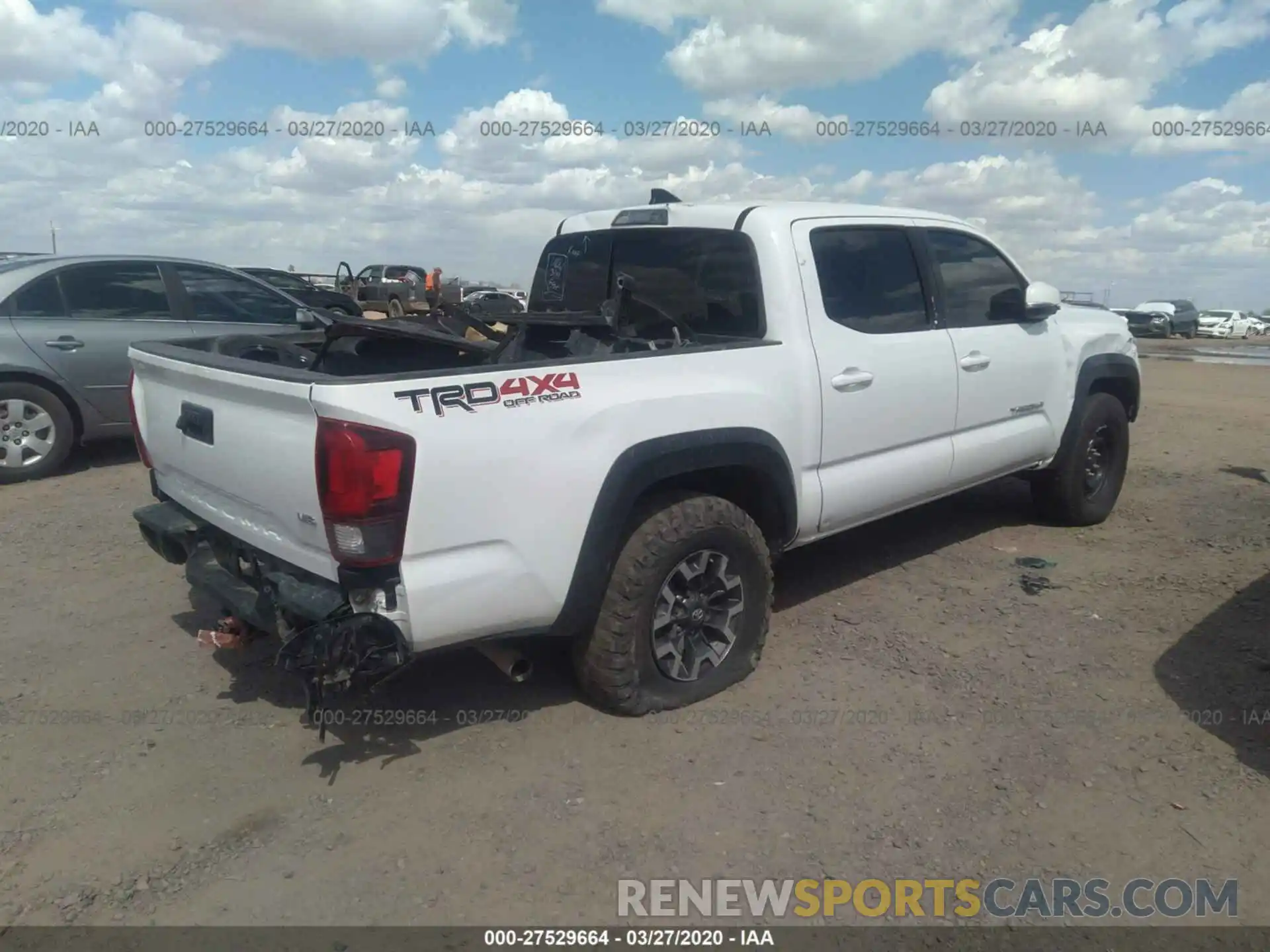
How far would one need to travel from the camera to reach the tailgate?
2922 millimetres

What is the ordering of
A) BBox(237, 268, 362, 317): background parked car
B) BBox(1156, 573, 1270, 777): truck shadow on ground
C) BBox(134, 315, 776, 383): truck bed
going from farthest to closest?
BBox(237, 268, 362, 317): background parked car
BBox(134, 315, 776, 383): truck bed
BBox(1156, 573, 1270, 777): truck shadow on ground

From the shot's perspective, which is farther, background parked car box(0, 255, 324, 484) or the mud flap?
background parked car box(0, 255, 324, 484)

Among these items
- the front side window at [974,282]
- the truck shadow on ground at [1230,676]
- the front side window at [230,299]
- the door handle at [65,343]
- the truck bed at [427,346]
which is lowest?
the truck shadow on ground at [1230,676]

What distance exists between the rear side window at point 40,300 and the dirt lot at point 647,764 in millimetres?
2717

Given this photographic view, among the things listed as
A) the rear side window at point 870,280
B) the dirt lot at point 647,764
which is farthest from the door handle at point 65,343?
the rear side window at point 870,280

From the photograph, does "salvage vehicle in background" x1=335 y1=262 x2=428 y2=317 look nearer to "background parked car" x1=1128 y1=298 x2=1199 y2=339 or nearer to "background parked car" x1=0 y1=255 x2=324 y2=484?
"background parked car" x1=0 y1=255 x2=324 y2=484

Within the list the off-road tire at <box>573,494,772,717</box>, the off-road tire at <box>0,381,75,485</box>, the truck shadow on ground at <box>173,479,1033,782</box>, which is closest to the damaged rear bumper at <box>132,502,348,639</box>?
the truck shadow on ground at <box>173,479,1033,782</box>

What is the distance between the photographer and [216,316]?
786 centimetres

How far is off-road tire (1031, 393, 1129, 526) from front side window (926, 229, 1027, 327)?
103 cm

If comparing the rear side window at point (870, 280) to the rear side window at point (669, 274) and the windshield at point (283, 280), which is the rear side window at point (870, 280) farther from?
the windshield at point (283, 280)

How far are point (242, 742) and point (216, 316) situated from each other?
5.32m

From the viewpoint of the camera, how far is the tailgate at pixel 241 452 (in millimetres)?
2922

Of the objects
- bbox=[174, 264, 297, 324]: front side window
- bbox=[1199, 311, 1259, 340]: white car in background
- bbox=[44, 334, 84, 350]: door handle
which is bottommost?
bbox=[1199, 311, 1259, 340]: white car in background

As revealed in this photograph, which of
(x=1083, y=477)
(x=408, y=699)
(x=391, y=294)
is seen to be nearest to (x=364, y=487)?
(x=408, y=699)
